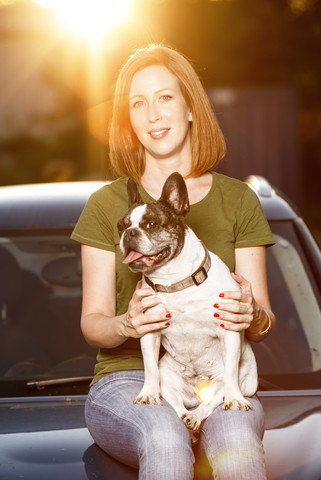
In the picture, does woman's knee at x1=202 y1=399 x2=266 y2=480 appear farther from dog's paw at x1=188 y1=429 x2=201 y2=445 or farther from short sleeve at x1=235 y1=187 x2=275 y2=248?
short sleeve at x1=235 y1=187 x2=275 y2=248

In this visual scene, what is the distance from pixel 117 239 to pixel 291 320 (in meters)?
1.01

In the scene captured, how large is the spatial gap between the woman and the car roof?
20.9 inches

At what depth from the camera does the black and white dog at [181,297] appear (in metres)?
2.77

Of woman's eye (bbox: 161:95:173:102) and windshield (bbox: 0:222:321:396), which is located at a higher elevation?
woman's eye (bbox: 161:95:173:102)

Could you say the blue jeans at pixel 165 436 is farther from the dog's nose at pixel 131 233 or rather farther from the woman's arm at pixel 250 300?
the dog's nose at pixel 131 233

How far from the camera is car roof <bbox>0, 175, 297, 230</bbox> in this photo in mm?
3803

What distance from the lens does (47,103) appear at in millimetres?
22344

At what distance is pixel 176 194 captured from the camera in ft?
9.28

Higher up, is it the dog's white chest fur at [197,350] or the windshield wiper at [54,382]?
the dog's white chest fur at [197,350]

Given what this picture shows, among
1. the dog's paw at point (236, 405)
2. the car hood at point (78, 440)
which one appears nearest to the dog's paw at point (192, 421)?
the dog's paw at point (236, 405)

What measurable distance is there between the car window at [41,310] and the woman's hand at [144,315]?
0.66m

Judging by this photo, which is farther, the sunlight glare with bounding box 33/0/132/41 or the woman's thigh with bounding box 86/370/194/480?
the sunlight glare with bounding box 33/0/132/41

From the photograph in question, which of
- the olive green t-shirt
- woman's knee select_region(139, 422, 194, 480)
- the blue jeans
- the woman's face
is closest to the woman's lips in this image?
the woman's face

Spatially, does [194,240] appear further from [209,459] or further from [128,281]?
[209,459]
